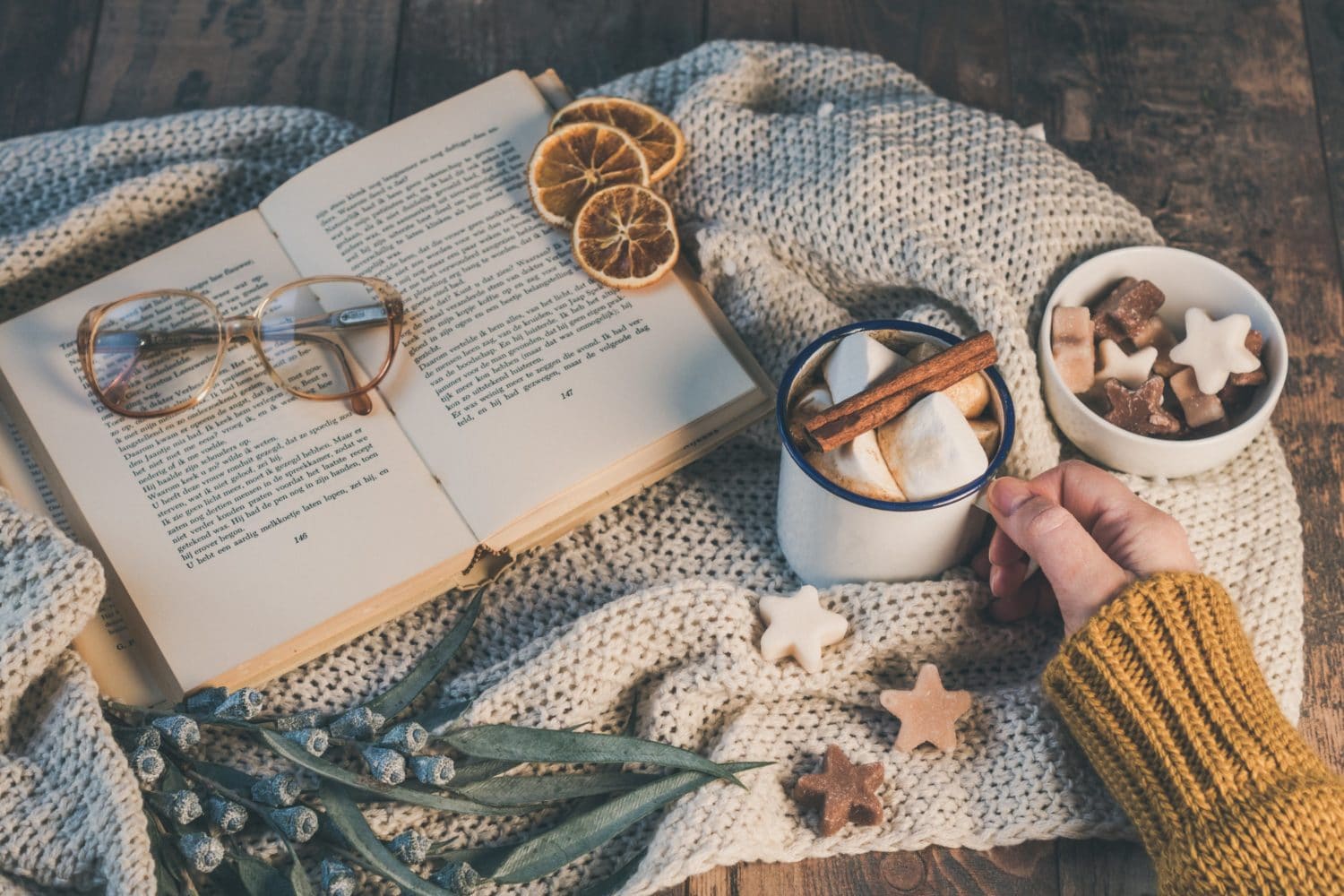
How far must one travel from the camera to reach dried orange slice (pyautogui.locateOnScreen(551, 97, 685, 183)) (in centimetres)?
102

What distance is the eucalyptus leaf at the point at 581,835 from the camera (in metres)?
0.82

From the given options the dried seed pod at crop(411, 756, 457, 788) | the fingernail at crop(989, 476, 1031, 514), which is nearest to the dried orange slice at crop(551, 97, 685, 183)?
the fingernail at crop(989, 476, 1031, 514)

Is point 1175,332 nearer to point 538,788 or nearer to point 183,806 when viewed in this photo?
point 538,788

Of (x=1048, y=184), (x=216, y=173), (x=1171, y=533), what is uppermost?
(x=216, y=173)

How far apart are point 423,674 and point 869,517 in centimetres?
36

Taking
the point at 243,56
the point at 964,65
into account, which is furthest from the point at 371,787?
the point at 964,65

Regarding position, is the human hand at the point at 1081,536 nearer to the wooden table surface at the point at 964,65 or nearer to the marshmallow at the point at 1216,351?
the marshmallow at the point at 1216,351

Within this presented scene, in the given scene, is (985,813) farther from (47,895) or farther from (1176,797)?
(47,895)

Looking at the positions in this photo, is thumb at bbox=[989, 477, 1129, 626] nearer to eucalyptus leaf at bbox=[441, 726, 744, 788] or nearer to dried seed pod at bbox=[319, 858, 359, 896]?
eucalyptus leaf at bbox=[441, 726, 744, 788]

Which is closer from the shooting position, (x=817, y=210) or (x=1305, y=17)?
(x=817, y=210)

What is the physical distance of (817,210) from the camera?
39.5 inches

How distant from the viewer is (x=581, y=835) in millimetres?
828

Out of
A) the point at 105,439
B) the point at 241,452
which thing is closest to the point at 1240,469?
the point at 241,452

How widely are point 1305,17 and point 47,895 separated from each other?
138 centimetres
